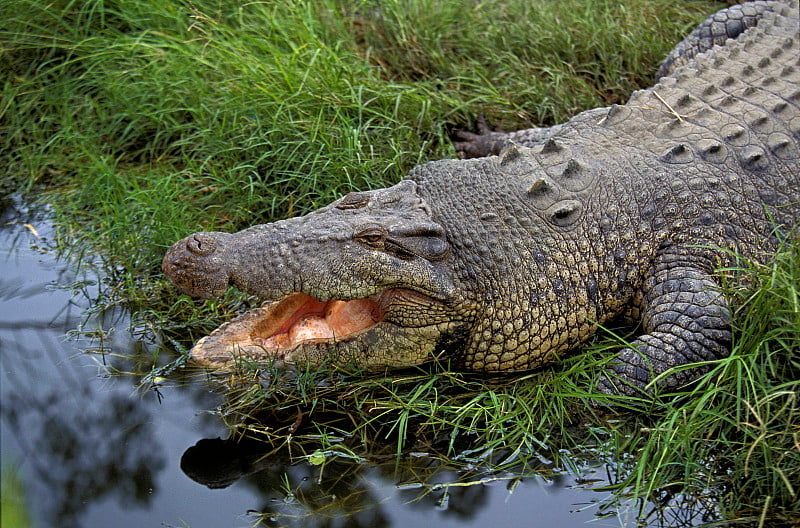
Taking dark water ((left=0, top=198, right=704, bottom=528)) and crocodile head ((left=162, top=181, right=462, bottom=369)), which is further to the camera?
crocodile head ((left=162, top=181, right=462, bottom=369))

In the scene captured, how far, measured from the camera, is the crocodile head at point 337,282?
140 inches

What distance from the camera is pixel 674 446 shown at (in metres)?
3.21

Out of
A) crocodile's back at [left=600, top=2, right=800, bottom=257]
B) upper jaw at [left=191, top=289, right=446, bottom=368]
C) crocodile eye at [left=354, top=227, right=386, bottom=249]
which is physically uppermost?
crocodile eye at [left=354, top=227, right=386, bottom=249]

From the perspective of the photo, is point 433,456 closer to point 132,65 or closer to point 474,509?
point 474,509

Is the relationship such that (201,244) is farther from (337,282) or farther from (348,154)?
(348,154)

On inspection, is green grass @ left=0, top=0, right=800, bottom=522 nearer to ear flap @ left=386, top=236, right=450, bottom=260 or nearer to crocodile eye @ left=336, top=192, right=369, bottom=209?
→ ear flap @ left=386, top=236, right=450, bottom=260

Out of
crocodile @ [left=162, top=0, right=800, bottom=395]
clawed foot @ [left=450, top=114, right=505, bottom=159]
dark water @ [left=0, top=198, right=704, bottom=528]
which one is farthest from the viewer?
clawed foot @ [left=450, top=114, right=505, bottom=159]

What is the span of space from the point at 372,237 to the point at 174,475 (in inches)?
49.3

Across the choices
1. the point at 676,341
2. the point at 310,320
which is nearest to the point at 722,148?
the point at 676,341

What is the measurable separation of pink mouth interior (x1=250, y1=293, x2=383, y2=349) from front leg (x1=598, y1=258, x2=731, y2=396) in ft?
3.62

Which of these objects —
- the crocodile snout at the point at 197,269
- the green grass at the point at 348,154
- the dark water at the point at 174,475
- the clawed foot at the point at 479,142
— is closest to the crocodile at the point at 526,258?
the crocodile snout at the point at 197,269

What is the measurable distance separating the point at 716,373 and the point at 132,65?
4.22 meters

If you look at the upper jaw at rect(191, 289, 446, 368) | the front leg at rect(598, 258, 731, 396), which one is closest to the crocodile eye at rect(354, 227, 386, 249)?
the upper jaw at rect(191, 289, 446, 368)

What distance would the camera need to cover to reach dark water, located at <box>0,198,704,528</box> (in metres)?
3.04
